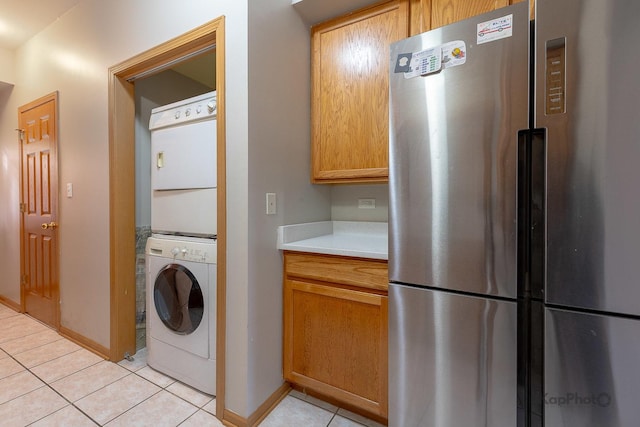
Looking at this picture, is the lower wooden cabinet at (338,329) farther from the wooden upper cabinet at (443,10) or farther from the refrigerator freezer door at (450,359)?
the wooden upper cabinet at (443,10)

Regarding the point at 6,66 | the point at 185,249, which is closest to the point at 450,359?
the point at 185,249

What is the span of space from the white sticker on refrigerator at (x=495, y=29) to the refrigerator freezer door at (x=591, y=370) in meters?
0.91

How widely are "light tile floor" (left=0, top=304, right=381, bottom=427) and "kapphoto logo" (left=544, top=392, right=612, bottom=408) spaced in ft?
2.86

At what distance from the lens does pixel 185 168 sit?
5.59ft

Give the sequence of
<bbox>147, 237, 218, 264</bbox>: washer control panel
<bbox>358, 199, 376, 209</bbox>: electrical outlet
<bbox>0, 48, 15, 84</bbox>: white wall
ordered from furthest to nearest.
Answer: <bbox>0, 48, 15, 84</bbox>: white wall, <bbox>358, 199, 376, 209</bbox>: electrical outlet, <bbox>147, 237, 218, 264</bbox>: washer control panel

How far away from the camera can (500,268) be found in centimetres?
94

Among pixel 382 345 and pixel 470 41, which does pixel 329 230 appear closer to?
pixel 382 345

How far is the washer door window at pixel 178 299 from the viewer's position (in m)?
1.66

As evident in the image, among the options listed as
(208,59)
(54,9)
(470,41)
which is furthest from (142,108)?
(470,41)

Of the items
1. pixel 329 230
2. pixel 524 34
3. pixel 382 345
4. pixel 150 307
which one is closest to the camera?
pixel 524 34

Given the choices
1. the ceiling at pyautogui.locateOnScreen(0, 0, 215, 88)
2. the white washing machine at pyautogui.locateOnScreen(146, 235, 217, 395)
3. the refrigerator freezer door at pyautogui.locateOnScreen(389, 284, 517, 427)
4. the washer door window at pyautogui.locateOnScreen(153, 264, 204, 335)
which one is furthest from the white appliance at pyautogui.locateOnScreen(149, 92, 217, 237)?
the refrigerator freezer door at pyautogui.locateOnScreen(389, 284, 517, 427)

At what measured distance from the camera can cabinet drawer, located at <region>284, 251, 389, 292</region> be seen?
1337 millimetres

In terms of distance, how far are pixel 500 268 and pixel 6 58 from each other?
4.50 metres

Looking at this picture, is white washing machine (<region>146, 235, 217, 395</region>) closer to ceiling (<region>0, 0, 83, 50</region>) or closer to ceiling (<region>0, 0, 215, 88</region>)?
ceiling (<region>0, 0, 215, 88</region>)
